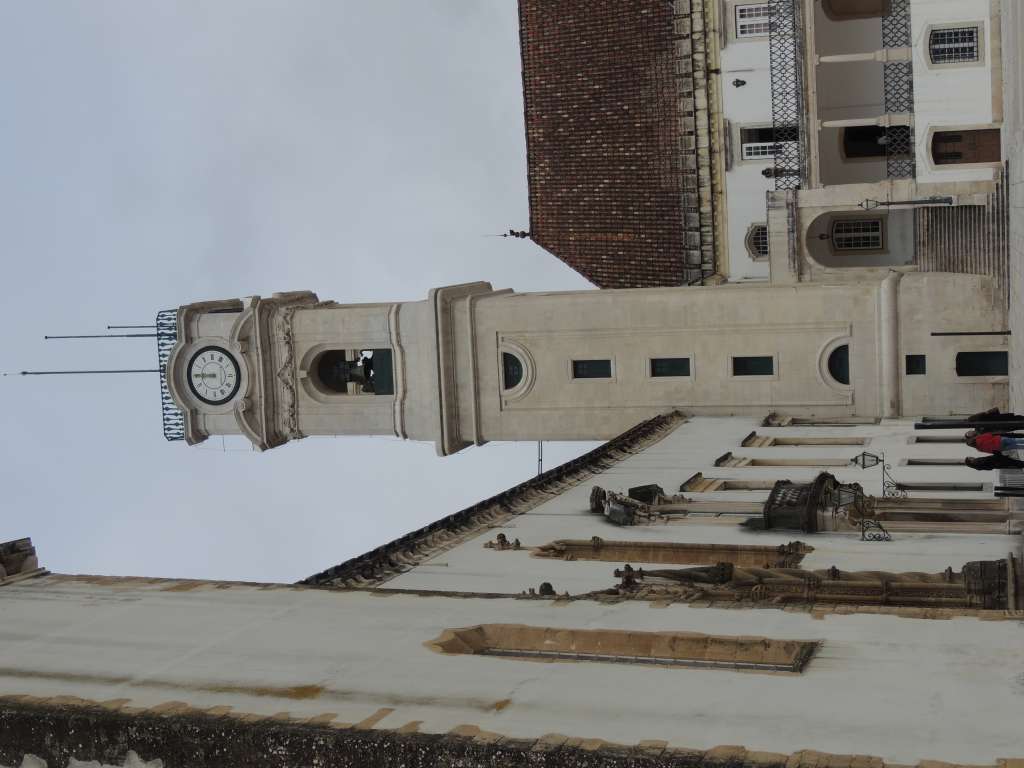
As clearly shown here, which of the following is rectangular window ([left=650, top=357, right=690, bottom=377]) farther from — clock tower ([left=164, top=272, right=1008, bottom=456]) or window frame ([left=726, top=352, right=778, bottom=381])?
window frame ([left=726, top=352, right=778, bottom=381])

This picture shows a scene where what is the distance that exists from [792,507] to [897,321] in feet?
Result: 32.4

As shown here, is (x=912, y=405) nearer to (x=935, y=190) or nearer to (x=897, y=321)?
(x=897, y=321)

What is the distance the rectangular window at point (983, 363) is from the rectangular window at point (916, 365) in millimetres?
680

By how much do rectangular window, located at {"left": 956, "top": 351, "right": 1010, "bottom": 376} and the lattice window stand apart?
10.4m

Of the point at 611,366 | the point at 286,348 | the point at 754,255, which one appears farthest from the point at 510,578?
the point at 754,255

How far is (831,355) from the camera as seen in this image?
92.9 ft

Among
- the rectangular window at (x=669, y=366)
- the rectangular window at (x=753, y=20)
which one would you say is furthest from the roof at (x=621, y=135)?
the rectangular window at (x=669, y=366)

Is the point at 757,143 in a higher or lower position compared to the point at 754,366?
higher

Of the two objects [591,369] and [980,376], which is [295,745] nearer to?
[591,369]

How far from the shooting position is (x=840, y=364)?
28328mm

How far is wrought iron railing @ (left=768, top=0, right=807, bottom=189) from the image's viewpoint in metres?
34.6

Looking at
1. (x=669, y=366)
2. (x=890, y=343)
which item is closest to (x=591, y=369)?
(x=669, y=366)

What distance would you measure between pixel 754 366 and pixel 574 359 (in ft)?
13.4

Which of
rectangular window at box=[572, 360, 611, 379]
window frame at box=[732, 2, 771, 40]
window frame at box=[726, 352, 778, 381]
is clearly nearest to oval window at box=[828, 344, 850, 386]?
window frame at box=[726, 352, 778, 381]
